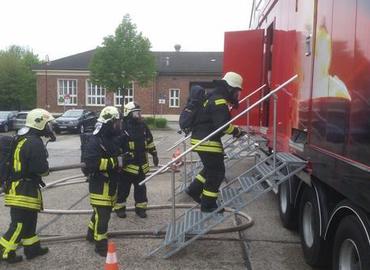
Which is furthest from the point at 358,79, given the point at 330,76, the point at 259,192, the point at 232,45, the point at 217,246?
the point at 232,45

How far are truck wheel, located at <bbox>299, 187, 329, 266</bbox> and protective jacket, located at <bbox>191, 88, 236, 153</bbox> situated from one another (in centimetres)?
113

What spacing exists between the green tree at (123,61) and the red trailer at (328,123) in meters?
33.9

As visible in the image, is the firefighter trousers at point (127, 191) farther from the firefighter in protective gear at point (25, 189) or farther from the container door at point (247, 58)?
the container door at point (247, 58)

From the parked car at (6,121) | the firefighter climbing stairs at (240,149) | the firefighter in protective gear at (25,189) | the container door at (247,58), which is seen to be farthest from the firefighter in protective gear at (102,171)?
the parked car at (6,121)

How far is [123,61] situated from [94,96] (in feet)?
39.0

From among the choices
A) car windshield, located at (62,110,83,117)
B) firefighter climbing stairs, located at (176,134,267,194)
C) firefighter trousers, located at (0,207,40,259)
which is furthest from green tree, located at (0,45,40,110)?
firefighter trousers, located at (0,207,40,259)

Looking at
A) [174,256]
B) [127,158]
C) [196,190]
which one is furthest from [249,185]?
[127,158]

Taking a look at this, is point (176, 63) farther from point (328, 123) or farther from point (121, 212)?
point (328, 123)

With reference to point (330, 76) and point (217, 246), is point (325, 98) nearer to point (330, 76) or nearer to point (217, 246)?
point (330, 76)

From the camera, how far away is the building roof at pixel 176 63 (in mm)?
49375

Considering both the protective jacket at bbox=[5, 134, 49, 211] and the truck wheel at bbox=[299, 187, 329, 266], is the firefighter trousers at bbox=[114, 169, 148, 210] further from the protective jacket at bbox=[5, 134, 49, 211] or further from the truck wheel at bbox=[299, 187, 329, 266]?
the truck wheel at bbox=[299, 187, 329, 266]

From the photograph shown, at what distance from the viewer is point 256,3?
36.5 ft

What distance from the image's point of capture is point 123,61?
4028 centimetres

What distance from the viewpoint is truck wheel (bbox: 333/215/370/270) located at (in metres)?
3.38
